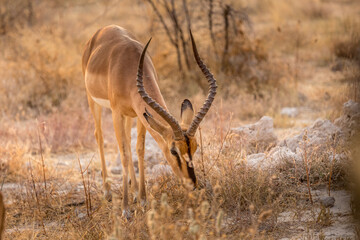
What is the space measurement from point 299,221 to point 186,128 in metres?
1.33

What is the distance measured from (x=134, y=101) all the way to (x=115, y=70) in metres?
0.54

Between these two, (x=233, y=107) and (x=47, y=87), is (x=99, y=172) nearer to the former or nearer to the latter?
(x=233, y=107)

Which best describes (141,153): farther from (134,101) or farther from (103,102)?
(134,101)

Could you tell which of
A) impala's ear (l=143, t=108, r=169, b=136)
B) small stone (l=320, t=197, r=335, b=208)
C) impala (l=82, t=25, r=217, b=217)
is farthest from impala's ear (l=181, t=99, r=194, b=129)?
small stone (l=320, t=197, r=335, b=208)

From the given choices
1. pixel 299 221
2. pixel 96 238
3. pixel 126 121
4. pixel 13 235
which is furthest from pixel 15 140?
pixel 299 221

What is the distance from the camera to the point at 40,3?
16688 mm

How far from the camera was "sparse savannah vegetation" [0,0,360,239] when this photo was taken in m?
4.20

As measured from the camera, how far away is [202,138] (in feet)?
19.0

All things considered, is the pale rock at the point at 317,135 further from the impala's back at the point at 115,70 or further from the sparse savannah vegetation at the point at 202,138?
the impala's back at the point at 115,70

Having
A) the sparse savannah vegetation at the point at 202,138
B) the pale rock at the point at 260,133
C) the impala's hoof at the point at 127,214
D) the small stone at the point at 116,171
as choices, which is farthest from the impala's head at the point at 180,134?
the small stone at the point at 116,171

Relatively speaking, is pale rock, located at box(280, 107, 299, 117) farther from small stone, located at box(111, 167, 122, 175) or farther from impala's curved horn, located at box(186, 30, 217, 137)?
impala's curved horn, located at box(186, 30, 217, 137)

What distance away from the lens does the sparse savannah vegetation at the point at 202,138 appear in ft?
13.8

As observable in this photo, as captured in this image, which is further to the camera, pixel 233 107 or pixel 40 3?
pixel 40 3

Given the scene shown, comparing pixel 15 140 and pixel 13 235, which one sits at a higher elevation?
pixel 15 140
